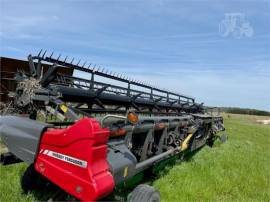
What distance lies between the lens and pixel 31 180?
3873 mm

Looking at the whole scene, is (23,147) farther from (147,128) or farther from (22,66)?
(22,66)

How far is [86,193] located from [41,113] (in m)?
1.60

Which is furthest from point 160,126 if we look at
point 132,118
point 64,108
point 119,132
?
point 64,108

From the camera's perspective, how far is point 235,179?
6.05 meters

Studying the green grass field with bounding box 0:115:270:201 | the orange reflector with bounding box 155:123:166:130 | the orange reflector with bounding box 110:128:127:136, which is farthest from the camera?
the orange reflector with bounding box 155:123:166:130

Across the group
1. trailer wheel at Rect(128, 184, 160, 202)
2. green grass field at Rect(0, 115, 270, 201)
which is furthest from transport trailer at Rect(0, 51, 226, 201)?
green grass field at Rect(0, 115, 270, 201)

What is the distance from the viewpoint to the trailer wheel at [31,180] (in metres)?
3.84

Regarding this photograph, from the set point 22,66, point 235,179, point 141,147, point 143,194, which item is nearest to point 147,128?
point 141,147

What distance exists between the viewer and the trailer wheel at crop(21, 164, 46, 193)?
3838 millimetres

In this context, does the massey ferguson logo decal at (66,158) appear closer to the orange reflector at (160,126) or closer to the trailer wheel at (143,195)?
the trailer wheel at (143,195)

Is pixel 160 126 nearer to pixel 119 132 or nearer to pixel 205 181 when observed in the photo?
pixel 119 132

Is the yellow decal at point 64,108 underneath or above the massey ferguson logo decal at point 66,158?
→ above

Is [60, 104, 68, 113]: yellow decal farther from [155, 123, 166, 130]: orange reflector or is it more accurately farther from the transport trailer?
[155, 123, 166, 130]: orange reflector

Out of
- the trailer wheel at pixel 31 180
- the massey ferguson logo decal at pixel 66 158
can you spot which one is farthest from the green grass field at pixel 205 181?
the massey ferguson logo decal at pixel 66 158
